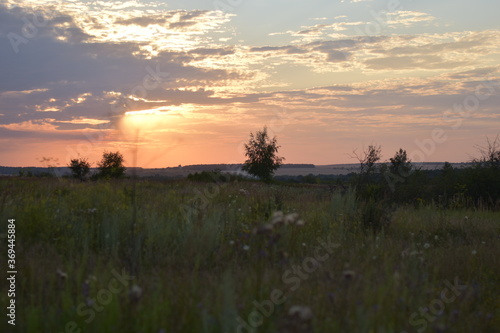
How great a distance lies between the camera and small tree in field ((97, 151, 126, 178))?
131 feet

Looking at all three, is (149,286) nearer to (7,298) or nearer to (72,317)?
(72,317)

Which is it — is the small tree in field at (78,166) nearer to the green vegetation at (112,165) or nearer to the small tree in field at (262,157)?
the green vegetation at (112,165)

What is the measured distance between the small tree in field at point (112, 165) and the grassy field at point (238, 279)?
3205 centimetres

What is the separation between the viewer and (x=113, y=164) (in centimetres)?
4266

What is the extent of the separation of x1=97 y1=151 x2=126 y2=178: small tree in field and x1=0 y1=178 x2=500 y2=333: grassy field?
1262 inches

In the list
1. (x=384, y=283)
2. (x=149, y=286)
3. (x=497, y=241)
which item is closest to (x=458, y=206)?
(x=497, y=241)

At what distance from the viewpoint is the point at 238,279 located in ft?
16.5

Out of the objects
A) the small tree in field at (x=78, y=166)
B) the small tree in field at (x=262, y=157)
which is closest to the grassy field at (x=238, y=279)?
the small tree in field at (x=78, y=166)

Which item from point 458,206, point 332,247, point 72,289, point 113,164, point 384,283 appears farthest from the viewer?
point 113,164

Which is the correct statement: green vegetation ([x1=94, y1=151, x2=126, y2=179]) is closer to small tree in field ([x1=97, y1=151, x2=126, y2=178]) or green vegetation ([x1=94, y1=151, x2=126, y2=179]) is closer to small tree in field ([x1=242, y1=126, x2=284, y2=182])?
small tree in field ([x1=97, y1=151, x2=126, y2=178])

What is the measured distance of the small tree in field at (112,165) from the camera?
39969mm

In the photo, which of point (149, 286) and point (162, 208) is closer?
point (149, 286)

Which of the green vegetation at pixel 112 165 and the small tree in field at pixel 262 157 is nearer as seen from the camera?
the green vegetation at pixel 112 165

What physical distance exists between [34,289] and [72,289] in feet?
1.36
